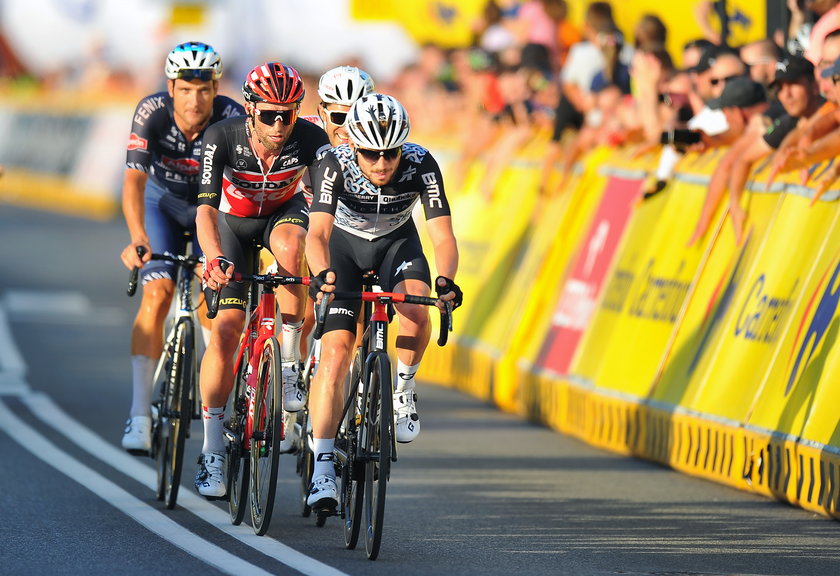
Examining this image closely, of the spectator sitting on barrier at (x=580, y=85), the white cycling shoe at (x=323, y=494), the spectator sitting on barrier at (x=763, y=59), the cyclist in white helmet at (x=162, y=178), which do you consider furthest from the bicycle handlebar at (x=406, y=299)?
the spectator sitting on barrier at (x=580, y=85)

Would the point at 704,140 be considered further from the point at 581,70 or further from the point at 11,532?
the point at 11,532

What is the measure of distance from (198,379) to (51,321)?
9.85m

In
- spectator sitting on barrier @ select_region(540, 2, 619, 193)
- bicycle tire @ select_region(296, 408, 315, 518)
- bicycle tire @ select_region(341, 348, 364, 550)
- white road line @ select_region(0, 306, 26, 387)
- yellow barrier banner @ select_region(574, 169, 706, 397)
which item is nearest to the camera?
bicycle tire @ select_region(341, 348, 364, 550)

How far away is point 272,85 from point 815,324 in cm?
313

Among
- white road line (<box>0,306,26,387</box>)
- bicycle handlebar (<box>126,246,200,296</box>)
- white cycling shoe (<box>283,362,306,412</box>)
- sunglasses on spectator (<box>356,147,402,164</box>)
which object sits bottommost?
white road line (<box>0,306,26,387</box>)

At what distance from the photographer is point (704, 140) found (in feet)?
40.1

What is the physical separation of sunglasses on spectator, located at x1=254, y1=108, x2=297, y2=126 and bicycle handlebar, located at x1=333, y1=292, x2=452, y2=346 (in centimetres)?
120

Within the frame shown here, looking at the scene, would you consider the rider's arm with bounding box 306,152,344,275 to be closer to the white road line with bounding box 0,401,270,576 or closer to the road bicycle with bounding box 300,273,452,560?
the road bicycle with bounding box 300,273,452,560

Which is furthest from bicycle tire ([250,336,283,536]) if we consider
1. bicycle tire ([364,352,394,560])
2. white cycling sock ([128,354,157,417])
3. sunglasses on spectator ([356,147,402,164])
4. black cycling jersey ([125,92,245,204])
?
black cycling jersey ([125,92,245,204])

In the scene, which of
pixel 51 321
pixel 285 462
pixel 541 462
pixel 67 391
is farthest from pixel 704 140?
pixel 51 321

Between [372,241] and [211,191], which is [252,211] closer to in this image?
[211,191]

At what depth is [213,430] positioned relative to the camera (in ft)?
31.0

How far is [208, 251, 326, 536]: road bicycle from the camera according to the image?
8.78 meters

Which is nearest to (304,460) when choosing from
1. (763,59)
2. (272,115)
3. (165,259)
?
(165,259)
